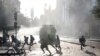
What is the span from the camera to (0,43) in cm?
2525

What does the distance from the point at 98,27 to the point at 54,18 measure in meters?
78.0

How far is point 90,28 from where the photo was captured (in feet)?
230

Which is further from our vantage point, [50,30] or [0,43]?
[50,30]

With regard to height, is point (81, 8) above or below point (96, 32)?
above

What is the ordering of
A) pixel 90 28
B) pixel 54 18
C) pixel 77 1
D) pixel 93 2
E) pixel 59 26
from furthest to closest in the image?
1. pixel 54 18
2. pixel 59 26
3. pixel 77 1
4. pixel 93 2
5. pixel 90 28

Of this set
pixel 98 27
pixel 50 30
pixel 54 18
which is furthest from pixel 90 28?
pixel 54 18

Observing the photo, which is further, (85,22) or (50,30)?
(85,22)

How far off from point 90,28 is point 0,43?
160ft

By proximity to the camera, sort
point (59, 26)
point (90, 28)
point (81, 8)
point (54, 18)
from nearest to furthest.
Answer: point (90, 28) → point (81, 8) → point (59, 26) → point (54, 18)

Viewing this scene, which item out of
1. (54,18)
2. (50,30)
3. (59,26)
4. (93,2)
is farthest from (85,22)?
(54,18)

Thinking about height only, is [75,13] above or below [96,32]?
above

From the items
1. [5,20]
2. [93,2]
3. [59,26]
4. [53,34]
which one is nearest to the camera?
[53,34]

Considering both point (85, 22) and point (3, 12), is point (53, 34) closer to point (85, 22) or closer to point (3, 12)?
point (3, 12)

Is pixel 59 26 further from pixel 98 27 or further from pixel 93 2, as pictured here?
pixel 98 27
